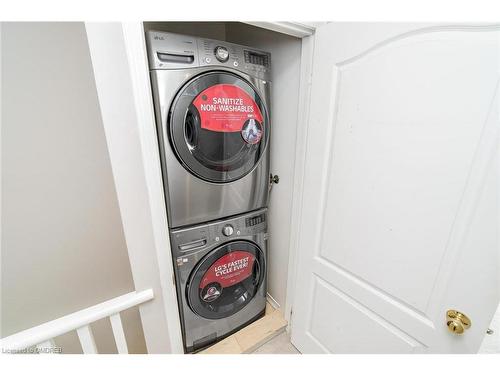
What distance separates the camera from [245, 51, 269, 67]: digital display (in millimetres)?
1104

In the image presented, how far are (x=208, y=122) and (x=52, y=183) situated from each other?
879 mm

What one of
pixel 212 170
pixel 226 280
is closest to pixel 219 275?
pixel 226 280

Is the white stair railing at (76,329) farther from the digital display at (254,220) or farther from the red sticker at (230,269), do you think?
the digital display at (254,220)

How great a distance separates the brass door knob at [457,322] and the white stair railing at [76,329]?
46.3 inches

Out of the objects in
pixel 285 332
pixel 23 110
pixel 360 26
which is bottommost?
pixel 285 332

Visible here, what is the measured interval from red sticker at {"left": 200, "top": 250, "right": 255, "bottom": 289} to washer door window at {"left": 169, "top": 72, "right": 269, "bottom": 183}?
0.53 metres

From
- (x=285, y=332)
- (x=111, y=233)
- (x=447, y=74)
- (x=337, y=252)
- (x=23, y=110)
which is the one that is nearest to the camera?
(x=447, y=74)

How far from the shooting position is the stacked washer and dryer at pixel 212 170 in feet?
3.06

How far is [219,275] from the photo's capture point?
1.29 m

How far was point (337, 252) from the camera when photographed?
108cm

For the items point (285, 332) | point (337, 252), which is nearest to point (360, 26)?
point (337, 252)

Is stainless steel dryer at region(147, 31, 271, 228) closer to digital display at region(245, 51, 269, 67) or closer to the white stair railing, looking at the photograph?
digital display at region(245, 51, 269, 67)

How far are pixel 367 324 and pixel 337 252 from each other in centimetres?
36
